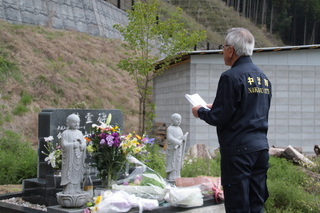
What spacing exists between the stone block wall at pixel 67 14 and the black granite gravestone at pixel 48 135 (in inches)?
741

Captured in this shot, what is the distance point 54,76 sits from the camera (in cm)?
2167

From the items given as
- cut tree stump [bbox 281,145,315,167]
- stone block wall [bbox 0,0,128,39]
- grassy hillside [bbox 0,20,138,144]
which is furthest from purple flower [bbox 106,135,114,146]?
stone block wall [bbox 0,0,128,39]

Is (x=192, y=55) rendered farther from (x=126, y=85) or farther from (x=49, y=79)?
(x=126, y=85)

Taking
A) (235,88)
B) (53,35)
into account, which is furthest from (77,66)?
(235,88)

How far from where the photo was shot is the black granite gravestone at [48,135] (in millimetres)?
7566

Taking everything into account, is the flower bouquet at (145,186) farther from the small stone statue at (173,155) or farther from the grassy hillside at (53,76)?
the grassy hillside at (53,76)

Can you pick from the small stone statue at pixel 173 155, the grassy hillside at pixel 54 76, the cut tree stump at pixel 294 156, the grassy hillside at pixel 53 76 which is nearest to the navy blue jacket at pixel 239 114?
the small stone statue at pixel 173 155

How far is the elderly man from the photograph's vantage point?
3.33 metres

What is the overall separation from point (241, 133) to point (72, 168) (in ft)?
11.0

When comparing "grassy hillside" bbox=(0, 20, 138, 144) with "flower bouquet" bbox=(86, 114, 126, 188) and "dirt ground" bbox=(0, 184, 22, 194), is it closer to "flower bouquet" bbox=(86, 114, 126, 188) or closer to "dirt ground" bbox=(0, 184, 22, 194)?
"dirt ground" bbox=(0, 184, 22, 194)

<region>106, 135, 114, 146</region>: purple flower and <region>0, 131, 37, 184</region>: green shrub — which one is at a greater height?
<region>106, 135, 114, 146</region>: purple flower

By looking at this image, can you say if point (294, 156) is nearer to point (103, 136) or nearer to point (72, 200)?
point (103, 136)

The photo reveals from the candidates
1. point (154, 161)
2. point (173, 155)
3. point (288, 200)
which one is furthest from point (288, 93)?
point (173, 155)

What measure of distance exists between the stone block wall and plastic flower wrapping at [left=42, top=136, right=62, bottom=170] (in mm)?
19309
